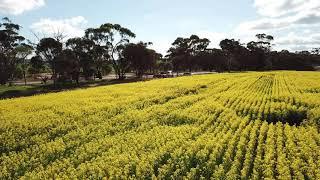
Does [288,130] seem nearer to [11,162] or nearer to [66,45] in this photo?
[11,162]

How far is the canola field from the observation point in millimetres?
12586

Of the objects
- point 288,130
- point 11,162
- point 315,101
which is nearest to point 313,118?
point 288,130

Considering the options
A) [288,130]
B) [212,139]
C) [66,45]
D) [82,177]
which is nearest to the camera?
[82,177]

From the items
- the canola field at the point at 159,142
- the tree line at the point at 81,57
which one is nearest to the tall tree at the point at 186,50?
the tree line at the point at 81,57

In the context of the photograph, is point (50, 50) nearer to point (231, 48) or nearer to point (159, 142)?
point (159, 142)

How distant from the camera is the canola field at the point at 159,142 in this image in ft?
41.3

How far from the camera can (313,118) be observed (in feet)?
68.4

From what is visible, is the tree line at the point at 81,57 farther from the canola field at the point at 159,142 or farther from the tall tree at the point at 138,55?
the canola field at the point at 159,142

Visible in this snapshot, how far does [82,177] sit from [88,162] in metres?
1.39

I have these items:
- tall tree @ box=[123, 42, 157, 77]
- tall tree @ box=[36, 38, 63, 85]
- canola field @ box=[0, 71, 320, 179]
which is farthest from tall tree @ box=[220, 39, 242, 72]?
canola field @ box=[0, 71, 320, 179]

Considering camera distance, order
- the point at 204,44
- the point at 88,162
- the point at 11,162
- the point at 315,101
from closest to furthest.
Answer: the point at 88,162, the point at 11,162, the point at 315,101, the point at 204,44

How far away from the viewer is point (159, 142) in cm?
1587

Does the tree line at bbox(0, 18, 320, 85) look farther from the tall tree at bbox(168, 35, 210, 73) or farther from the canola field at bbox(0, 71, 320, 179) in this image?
the canola field at bbox(0, 71, 320, 179)

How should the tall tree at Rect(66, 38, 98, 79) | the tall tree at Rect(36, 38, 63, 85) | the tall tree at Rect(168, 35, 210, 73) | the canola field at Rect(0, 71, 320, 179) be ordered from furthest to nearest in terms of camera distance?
the tall tree at Rect(168, 35, 210, 73) < the tall tree at Rect(66, 38, 98, 79) < the tall tree at Rect(36, 38, 63, 85) < the canola field at Rect(0, 71, 320, 179)
